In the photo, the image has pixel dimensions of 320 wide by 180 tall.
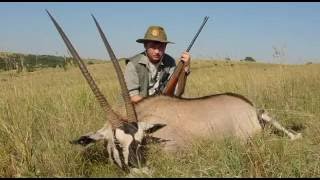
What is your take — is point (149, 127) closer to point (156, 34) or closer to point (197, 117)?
point (197, 117)

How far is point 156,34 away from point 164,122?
5.31 feet

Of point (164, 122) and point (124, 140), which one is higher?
point (164, 122)

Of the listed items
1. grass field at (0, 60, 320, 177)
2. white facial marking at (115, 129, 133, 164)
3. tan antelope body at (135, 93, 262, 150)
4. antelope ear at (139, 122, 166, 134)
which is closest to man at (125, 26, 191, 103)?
grass field at (0, 60, 320, 177)

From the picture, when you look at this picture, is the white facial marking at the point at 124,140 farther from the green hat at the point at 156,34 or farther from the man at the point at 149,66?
the green hat at the point at 156,34

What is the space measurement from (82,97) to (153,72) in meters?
2.26

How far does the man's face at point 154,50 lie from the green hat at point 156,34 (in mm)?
110

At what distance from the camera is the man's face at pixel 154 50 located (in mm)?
6961

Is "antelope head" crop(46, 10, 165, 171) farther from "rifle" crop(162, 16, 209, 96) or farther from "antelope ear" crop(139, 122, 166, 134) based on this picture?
"rifle" crop(162, 16, 209, 96)

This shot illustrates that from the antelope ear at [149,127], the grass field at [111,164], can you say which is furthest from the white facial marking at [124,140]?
the antelope ear at [149,127]

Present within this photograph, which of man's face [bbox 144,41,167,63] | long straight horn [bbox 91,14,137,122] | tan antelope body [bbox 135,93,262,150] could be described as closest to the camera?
long straight horn [bbox 91,14,137,122]

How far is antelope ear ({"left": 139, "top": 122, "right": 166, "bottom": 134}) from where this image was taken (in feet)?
17.4

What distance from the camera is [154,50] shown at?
6953mm

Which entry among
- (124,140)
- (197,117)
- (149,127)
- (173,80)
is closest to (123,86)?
(149,127)

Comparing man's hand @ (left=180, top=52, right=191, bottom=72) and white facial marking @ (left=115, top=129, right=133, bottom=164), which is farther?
man's hand @ (left=180, top=52, right=191, bottom=72)
